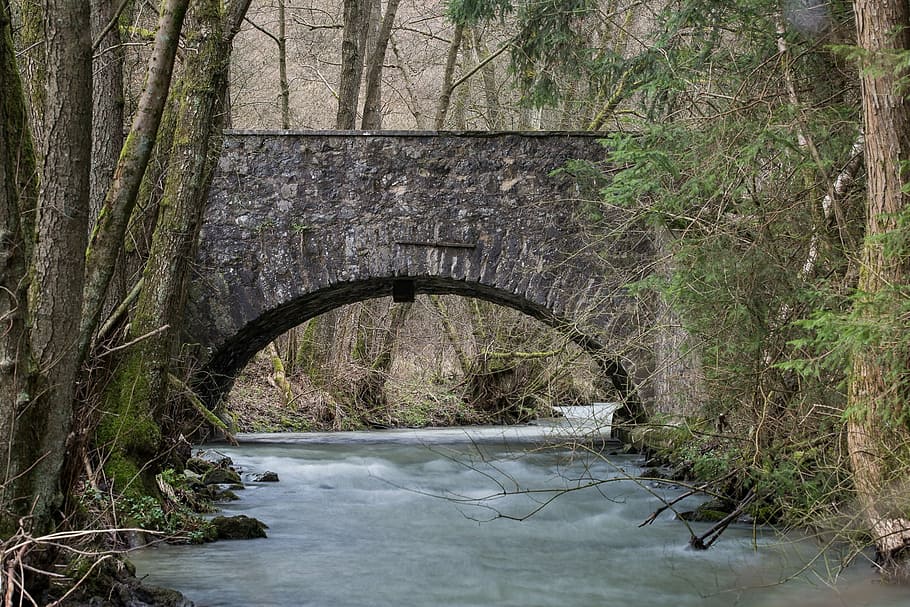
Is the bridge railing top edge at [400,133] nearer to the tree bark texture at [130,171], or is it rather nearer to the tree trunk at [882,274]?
the tree trunk at [882,274]

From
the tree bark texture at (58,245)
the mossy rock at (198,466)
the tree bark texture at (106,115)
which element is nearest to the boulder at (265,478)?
the mossy rock at (198,466)

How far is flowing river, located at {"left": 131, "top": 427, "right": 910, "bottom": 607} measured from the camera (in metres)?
5.22

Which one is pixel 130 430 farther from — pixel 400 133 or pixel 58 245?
pixel 400 133

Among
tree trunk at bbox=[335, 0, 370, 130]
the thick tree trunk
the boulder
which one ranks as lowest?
the boulder

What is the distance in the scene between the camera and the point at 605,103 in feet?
41.5

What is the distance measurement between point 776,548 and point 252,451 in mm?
6749

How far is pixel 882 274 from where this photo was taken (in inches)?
174

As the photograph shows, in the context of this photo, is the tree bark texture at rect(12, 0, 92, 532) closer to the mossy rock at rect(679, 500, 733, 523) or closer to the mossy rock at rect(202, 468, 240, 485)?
the mossy rock at rect(202, 468, 240, 485)

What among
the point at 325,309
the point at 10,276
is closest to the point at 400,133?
the point at 325,309

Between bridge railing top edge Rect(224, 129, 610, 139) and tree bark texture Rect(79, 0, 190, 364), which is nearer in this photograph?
tree bark texture Rect(79, 0, 190, 364)

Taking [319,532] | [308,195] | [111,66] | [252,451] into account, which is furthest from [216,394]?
[111,66]

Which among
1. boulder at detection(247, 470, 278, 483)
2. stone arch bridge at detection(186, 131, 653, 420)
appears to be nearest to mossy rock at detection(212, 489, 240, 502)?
boulder at detection(247, 470, 278, 483)

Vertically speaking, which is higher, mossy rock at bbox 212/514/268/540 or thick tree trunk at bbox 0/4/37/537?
thick tree trunk at bbox 0/4/37/537

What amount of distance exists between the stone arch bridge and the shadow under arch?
100 millimetres
